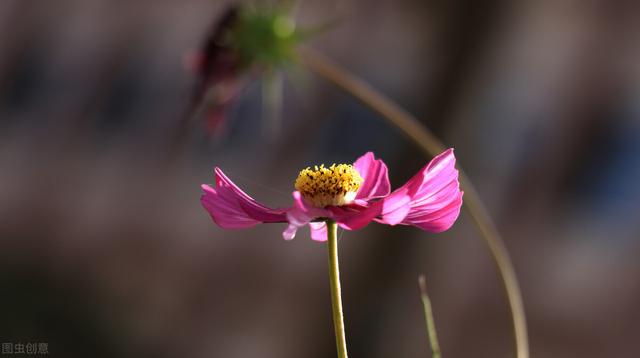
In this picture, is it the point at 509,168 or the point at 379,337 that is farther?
the point at 509,168

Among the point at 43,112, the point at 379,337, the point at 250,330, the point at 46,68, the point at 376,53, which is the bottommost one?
the point at 379,337

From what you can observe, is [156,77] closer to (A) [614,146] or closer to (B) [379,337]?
(A) [614,146]

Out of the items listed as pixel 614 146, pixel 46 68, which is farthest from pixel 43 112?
pixel 614 146

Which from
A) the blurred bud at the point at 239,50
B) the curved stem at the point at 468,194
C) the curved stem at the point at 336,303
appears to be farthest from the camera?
the blurred bud at the point at 239,50

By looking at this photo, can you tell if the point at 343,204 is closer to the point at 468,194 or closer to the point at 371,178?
the point at 371,178

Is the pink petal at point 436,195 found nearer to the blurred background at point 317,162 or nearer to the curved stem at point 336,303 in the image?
the curved stem at point 336,303

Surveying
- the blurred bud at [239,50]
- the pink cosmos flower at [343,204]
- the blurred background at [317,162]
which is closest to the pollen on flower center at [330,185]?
the pink cosmos flower at [343,204]

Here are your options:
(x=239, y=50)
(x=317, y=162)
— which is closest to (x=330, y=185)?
(x=239, y=50)
